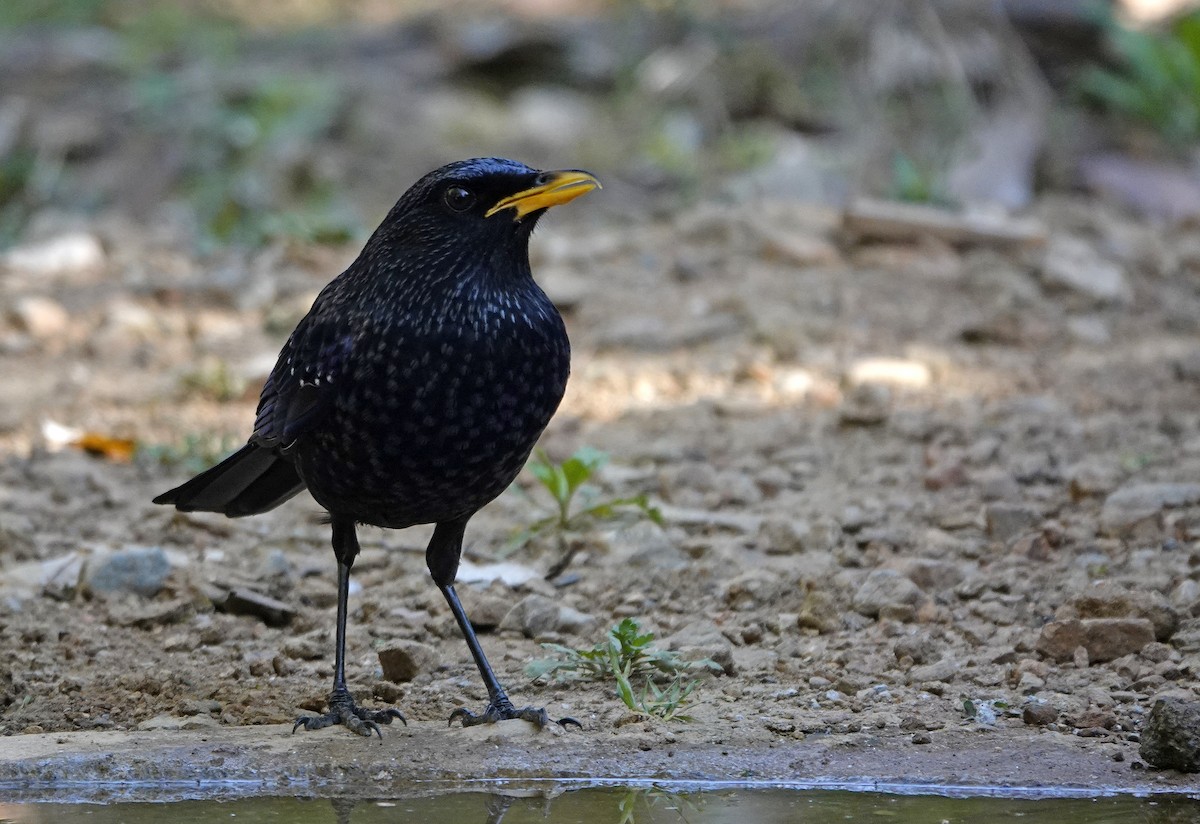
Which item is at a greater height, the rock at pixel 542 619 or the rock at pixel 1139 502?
the rock at pixel 1139 502

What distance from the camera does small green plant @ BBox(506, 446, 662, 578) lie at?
16.8 feet

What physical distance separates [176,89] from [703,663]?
7007 mm

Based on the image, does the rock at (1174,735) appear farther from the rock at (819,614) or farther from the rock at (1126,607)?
the rock at (819,614)

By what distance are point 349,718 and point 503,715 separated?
0.38 metres

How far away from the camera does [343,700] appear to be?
13.1ft

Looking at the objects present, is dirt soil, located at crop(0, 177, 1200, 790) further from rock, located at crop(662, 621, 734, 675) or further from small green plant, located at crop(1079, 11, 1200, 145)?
small green plant, located at crop(1079, 11, 1200, 145)

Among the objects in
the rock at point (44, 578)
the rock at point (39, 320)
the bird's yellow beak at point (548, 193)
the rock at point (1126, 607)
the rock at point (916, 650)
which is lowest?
the rock at point (44, 578)

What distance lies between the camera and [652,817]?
11.4 ft

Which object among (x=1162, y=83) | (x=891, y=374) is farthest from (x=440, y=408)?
(x=1162, y=83)

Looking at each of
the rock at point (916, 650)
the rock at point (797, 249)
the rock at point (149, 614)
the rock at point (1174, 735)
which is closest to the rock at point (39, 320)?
the rock at point (149, 614)

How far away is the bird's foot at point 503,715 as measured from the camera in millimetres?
3891

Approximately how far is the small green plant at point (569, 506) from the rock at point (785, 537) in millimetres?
366

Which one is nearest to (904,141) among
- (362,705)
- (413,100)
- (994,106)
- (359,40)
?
(994,106)

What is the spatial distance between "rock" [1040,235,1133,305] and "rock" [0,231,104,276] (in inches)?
198
